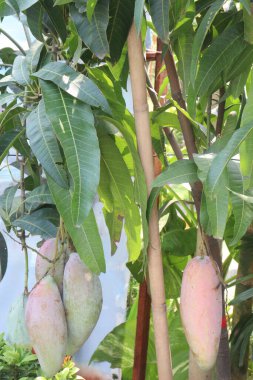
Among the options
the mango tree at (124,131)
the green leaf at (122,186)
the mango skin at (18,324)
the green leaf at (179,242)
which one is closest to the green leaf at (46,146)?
the mango tree at (124,131)

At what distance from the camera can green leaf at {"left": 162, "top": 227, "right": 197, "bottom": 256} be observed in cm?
113

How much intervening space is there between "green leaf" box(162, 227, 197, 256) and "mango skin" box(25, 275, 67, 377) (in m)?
0.48

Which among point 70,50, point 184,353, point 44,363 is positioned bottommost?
point 184,353

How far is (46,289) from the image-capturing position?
26.0 inches

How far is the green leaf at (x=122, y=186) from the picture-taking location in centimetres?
71

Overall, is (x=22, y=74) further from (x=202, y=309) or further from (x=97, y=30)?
(x=202, y=309)

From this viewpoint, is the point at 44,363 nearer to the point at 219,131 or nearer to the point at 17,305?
the point at 17,305

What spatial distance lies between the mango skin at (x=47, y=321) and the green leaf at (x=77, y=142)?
13 centimetres

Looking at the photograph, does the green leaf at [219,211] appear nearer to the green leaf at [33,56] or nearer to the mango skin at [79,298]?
the mango skin at [79,298]

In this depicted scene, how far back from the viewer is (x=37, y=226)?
0.78m

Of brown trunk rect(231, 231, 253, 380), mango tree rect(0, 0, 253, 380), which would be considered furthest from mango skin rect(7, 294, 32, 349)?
brown trunk rect(231, 231, 253, 380)

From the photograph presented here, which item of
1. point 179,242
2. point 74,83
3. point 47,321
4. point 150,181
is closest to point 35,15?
point 74,83

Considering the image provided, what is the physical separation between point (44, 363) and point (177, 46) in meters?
0.47

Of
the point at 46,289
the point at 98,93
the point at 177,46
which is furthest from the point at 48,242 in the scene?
the point at 177,46
